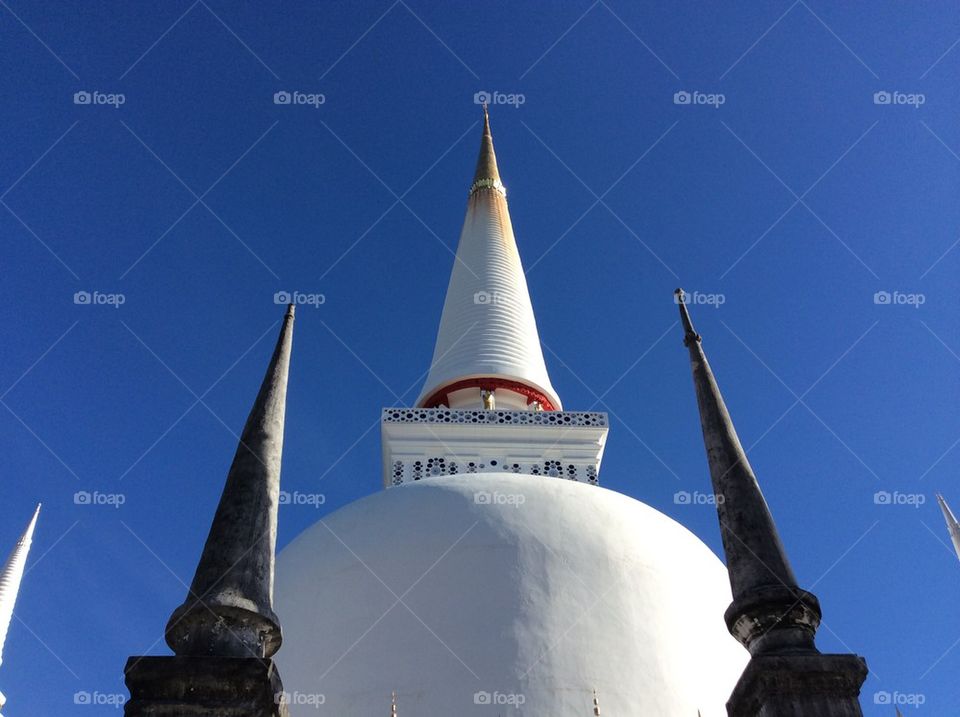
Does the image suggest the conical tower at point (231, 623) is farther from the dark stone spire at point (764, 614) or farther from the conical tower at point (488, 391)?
the conical tower at point (488, 391)

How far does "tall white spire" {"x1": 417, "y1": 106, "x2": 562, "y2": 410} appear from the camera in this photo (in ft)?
80.0

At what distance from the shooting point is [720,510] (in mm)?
8148

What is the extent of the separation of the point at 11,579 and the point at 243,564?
13810 millimetres

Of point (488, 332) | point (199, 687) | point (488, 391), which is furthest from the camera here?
point (488, 332)

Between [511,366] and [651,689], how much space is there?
13014mm

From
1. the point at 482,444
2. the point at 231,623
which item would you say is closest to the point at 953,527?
the point at 482,444

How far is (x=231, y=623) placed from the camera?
677 cm

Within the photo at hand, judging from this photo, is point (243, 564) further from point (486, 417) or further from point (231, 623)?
point (486, 417)

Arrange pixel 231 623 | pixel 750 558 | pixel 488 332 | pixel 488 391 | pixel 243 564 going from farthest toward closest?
pixel 488 332, pixel 488 391, pixel 750 558, pixel 243 564, pixel 231 623

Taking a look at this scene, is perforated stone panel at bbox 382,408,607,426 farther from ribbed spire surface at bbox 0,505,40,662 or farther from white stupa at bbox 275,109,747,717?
ribbed spire surface at bbox 0,505,40,662

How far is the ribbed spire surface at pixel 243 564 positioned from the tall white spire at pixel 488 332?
15153mm

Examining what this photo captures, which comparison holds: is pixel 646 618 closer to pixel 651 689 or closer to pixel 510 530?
pixel 651 689

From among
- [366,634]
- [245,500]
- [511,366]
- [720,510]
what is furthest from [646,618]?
[511,366]

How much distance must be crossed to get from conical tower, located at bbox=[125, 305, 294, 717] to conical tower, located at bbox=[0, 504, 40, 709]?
1264cm
